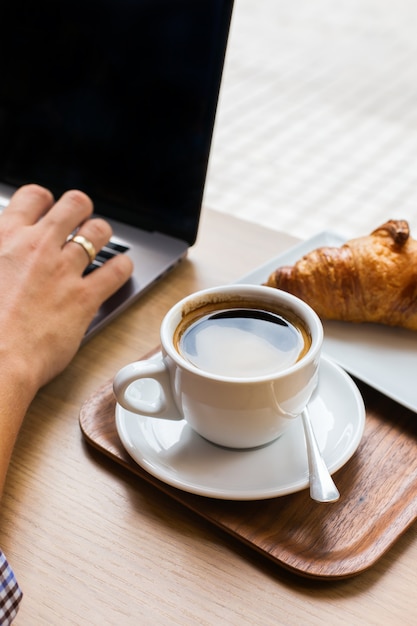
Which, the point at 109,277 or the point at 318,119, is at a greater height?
the point at 109,277

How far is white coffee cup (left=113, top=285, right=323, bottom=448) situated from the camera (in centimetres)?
54

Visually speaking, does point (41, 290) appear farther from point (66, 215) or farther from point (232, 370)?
point (232, 370)

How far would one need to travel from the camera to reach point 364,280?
2.60ft

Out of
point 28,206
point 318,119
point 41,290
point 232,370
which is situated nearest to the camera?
point 232,370

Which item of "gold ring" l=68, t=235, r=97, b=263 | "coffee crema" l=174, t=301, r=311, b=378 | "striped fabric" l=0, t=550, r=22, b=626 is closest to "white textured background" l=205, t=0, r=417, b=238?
"gold ring" l=68, t=235, r=97, b=263

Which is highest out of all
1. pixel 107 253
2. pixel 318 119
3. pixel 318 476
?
pixel 318 476

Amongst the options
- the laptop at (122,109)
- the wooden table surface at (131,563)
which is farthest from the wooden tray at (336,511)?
the laptop at (122,109)

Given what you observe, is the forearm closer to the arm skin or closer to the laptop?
the arm skin

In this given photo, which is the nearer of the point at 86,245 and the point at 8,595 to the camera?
the point at 8,595

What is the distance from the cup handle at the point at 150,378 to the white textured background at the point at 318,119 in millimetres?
1128

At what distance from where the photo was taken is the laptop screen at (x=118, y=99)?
0.77 meters

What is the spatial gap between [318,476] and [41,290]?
0.33m

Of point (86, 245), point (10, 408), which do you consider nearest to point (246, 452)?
point (10, 408)

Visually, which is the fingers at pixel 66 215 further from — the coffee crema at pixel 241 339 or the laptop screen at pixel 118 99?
the coffee crema at pixel 241 339
